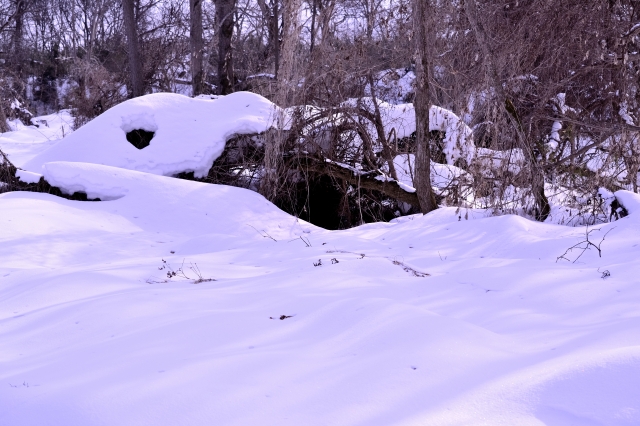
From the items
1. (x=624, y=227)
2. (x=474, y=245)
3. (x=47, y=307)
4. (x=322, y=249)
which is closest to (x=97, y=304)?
(x=47, y=307)

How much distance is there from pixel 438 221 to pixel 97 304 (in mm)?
3792

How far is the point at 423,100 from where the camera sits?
261 inches

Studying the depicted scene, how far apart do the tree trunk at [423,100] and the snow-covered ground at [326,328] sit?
129cm

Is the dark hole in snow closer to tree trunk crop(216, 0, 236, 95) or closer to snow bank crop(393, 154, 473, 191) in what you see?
snow bank crop(393, 154, 473, 191)

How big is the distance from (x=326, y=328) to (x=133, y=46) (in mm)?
13685

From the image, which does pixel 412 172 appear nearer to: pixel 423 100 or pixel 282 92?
pixel 423 100

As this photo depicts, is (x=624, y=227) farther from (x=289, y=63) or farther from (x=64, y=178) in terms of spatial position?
(x=64, y=178)

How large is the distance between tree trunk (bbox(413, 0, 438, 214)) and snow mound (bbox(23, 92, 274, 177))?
5.96ft

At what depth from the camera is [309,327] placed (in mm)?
2885

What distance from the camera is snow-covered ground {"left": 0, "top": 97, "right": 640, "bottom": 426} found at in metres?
1.97

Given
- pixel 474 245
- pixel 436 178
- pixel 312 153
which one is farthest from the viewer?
pixel 436 178

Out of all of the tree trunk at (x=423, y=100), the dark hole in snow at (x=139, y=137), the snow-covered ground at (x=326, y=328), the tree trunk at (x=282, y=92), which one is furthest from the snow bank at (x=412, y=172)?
the dark hole in snow at (x=139, y=137)

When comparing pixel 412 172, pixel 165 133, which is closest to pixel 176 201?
pixel 165 133

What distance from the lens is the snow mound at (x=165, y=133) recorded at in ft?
25.7
